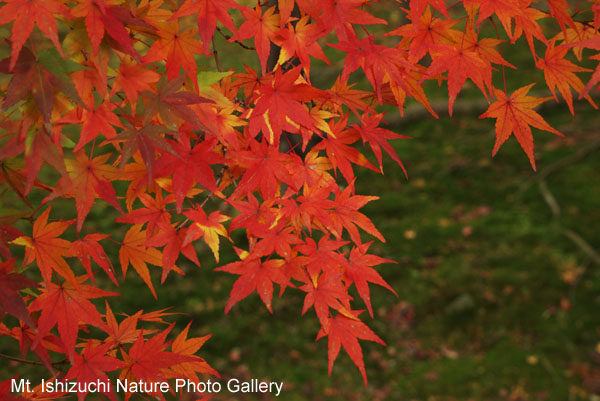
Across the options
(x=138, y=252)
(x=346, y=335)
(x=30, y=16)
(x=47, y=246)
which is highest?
(x=30, y=16)

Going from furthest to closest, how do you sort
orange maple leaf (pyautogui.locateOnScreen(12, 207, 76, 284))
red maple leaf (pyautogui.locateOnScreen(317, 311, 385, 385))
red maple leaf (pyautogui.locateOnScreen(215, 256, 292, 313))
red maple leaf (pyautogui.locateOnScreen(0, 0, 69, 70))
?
red maple leaf (pyautogui.locateOnScreen(317, 311, 385, 385)) → red maple leaf (pyautogui.locateOnScreen(215, 256, 292, 313)) → orange maple leaf (pyautogui.locateOnScreen(12, 207, 76, 284)) → red maple leaf (pyautogui.locateOnScreen(0, 0, 69, 70))

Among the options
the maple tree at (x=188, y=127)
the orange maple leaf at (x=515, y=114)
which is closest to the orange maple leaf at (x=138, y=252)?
the maple tree at (x=188, y=127)

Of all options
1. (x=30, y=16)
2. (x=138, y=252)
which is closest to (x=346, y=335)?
(x=138, y=252)

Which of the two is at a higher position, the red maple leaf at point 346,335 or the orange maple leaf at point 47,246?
the orange maple leaf at point 47,246

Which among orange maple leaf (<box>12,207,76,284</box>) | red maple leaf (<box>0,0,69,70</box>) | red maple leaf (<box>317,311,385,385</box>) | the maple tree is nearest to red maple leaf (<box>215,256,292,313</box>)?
the maple tree

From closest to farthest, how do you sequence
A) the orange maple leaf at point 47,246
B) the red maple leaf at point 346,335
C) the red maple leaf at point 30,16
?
1. the red maple leaf at point 30,16
2. the orange maple leaf at point 47,246
3. the red maple leaf at point 346,335

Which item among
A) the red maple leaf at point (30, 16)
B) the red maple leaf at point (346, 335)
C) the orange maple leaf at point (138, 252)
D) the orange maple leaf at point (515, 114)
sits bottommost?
the red maple leaf at point (346, 335)

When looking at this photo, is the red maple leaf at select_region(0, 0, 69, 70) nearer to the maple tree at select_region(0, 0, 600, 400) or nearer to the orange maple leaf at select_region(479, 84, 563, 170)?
the maple tree at select_region(0, 0, 600, 400)

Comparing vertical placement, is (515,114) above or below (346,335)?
above

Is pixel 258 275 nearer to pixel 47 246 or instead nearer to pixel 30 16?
pixel 47 246

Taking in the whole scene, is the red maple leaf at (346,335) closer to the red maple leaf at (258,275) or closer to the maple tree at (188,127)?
the maple tree at (188,127)

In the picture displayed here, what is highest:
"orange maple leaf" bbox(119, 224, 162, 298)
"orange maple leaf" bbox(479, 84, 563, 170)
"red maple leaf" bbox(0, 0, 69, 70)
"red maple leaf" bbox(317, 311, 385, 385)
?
"red maple leaf" bbox(0, 0, 69, 70)

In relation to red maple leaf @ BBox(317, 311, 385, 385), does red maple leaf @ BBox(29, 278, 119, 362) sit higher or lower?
higher

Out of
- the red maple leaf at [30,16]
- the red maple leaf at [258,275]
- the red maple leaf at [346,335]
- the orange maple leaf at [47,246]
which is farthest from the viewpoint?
the red maple leaf at [346,335]
